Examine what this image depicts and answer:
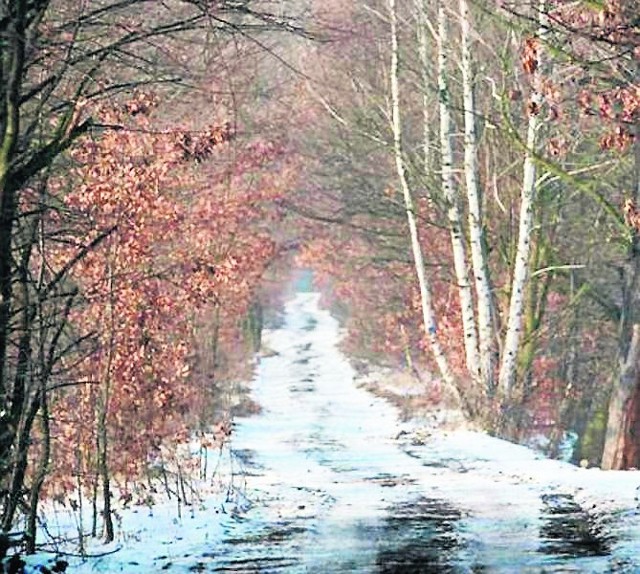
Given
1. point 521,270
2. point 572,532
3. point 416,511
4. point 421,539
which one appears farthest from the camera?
point 521,270

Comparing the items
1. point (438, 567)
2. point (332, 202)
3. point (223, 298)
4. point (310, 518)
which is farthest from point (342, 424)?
point (438, 567)

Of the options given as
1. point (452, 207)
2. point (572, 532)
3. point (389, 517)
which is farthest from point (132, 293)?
point (452, 207)

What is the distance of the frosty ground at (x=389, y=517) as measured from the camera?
9797 millimetres

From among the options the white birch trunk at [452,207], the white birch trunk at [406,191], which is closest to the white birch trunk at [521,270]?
the white birch trunk at [452,207]

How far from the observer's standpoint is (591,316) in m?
29.9

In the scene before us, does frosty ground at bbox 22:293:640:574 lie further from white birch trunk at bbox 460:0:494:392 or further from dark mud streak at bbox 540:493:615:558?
white birch trunk at bbox 460:0:494:392

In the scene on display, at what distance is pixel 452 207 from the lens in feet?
86.4

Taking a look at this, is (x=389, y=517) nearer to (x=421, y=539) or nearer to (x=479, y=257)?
(x=421, y=539)

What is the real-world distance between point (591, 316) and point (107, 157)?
16.7 metres

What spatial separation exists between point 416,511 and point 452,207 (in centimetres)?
1428

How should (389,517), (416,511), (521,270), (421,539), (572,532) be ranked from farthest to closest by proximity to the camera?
(521,270) → (416,511) → (389,517) → (572,532) → (421,539)

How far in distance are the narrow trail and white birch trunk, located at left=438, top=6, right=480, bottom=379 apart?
235 centimetres

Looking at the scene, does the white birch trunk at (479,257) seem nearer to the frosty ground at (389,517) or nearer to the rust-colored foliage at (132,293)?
the frosty ground at (389,517)

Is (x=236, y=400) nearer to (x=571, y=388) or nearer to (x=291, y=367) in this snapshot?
(x=571, y=388)
